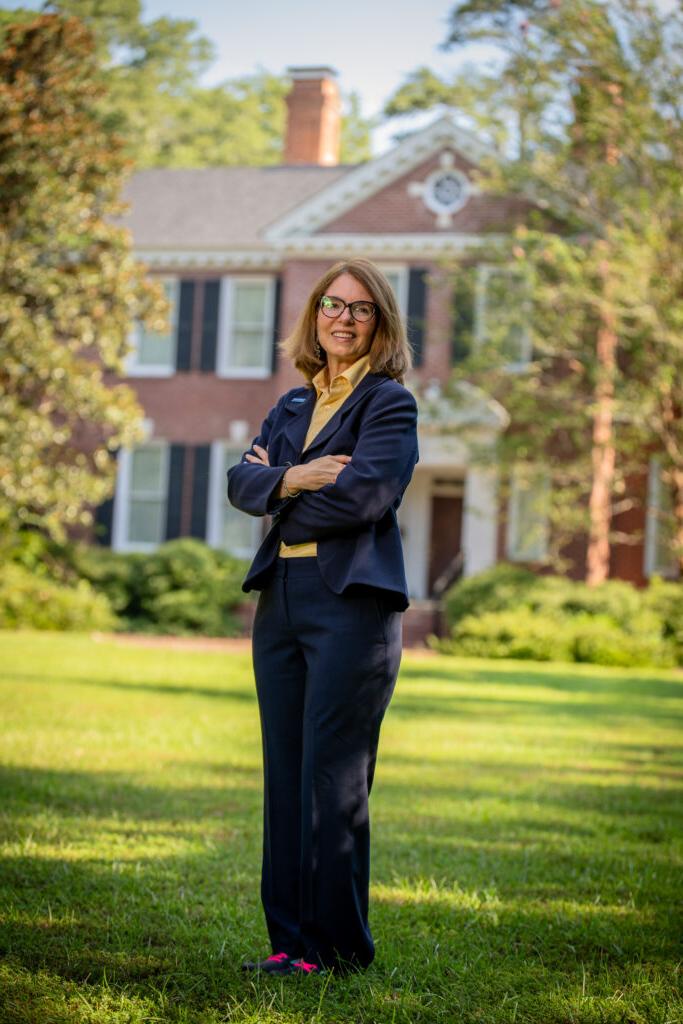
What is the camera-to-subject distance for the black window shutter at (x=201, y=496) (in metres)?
23.0

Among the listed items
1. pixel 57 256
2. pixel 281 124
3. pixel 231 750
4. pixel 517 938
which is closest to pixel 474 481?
pixel 57 256

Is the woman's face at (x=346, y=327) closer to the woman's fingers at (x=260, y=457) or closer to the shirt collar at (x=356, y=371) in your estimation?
the shirt collar at (x=356, y=371)

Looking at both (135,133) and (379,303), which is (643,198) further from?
(135,133)

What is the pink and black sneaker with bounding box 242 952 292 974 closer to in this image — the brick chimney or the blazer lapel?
the blazer lapel

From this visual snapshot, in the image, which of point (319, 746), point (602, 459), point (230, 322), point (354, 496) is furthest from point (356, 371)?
point (230, 322)

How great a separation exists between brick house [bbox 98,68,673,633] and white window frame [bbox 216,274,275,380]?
0.02m

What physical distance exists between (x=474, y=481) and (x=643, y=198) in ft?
17.6

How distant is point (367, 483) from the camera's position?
373 cm

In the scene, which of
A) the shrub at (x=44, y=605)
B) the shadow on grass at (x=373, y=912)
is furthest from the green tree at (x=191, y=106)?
the shadow on grass at (x=373, y=912)

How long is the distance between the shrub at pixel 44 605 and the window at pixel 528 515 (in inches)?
250

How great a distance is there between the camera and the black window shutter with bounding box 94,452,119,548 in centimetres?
2312

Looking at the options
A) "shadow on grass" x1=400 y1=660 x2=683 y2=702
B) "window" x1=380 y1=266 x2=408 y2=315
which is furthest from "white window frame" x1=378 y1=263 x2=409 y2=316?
"shadow on grass" x1=400 y1=660 x2=683 y2=702

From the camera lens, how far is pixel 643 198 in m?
17.9

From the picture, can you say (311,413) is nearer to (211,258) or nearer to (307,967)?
(307,967)
